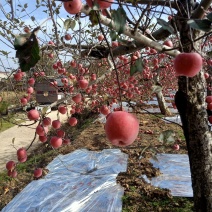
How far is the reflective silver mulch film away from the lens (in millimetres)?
3131

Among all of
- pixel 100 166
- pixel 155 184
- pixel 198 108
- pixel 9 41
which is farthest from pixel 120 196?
pixel 9 41

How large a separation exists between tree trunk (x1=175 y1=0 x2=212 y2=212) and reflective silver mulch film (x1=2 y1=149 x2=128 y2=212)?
1427 millimetres

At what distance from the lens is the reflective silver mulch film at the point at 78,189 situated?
3131 millimetres

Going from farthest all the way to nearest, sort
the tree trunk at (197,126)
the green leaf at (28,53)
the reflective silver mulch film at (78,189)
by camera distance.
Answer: the reflective silver mulch film at (78,189)
the tree trunk at (197,126)
the green leaf at (28,53)

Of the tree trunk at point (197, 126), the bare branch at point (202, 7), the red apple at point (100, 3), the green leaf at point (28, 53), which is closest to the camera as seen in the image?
the green leaf at point (28, 53)

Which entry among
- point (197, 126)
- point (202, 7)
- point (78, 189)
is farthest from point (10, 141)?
point (202, 7)

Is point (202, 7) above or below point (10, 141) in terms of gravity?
above

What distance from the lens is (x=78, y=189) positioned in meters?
3.50

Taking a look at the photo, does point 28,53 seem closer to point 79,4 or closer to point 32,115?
point 79,4

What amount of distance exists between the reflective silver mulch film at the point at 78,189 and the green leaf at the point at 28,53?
2.29 m

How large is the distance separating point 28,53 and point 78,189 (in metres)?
3.06

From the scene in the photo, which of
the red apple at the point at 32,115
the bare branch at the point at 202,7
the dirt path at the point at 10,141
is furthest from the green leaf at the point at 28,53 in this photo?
the dirt path at the point at 10,141

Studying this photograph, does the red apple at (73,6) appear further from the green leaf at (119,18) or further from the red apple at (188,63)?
the red apple at (188,63)

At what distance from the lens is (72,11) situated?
2.94 feet
